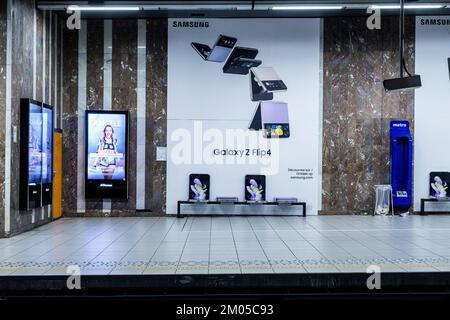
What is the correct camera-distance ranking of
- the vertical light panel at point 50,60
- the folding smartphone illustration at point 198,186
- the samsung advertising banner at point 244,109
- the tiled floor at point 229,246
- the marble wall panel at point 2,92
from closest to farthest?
the tiled floor at point 229,246
the marble wall panel at point 2,92
the vertical light panel at point 50,60
the folding smartphone illustration at point 198,186
the samsung advertising banner at point 244,109

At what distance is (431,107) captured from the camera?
10258 mm

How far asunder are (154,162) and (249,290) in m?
5.85

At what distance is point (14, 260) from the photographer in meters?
5.46

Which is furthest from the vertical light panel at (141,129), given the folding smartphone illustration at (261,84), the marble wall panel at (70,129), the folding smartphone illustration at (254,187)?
the folding smartphone illustration at (261,84)

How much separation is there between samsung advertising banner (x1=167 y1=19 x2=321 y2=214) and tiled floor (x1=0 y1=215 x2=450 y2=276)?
92 centimetres

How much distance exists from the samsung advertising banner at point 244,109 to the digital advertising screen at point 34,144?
266 centimetres

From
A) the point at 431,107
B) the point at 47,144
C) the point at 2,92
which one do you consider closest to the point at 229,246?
the point at 2,92

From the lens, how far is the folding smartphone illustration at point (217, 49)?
33.5ft

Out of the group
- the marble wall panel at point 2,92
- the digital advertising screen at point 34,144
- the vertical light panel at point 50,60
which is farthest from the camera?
the vertical light panel at point 50,60

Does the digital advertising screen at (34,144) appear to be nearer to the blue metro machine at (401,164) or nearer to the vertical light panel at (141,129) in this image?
the vertical light panel at (141,129)

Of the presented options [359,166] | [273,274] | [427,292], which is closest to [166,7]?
[359,166]

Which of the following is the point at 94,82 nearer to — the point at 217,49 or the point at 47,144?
the point at 47,144

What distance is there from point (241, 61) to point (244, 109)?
1.00m
